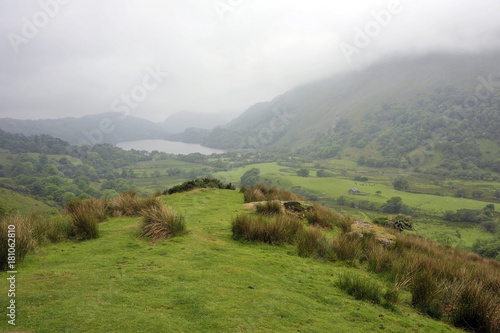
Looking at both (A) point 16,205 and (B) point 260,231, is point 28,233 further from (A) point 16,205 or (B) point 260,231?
(A) point 16,205

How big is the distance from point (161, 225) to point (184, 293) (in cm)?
298

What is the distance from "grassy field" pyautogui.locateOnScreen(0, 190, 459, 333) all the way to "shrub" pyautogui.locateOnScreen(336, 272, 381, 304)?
167 millimetres

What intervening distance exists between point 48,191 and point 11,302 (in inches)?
3263

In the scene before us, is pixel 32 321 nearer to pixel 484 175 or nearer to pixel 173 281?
pixel 173 281

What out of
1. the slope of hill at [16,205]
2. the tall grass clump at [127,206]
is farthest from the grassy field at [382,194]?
the tall grass clump at [127,206]

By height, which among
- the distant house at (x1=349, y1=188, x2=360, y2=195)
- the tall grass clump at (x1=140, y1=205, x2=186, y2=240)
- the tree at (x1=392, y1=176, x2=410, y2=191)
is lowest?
the distant house at (x1=349, y1=188, x2=360, y2=195)

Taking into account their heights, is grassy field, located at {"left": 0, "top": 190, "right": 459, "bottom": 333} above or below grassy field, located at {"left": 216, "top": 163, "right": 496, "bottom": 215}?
above

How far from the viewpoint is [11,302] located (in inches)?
110

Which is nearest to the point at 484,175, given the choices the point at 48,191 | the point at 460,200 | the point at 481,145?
the point at 481,145

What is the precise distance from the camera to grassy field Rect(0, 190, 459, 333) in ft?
8.97

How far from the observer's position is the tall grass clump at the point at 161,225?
5895 millimetres

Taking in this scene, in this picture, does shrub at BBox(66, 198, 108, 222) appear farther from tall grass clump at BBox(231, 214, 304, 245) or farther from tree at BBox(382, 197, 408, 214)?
tree at BBox(382, 197, 408, 214)

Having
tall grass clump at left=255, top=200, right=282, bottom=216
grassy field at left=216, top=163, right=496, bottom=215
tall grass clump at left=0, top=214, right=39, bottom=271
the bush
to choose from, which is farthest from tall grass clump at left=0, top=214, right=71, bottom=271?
grassy field at left=216, top=163, right=496, bottom=215

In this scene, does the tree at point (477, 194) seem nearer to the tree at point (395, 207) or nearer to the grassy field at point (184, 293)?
the tree at point (395, 207)
